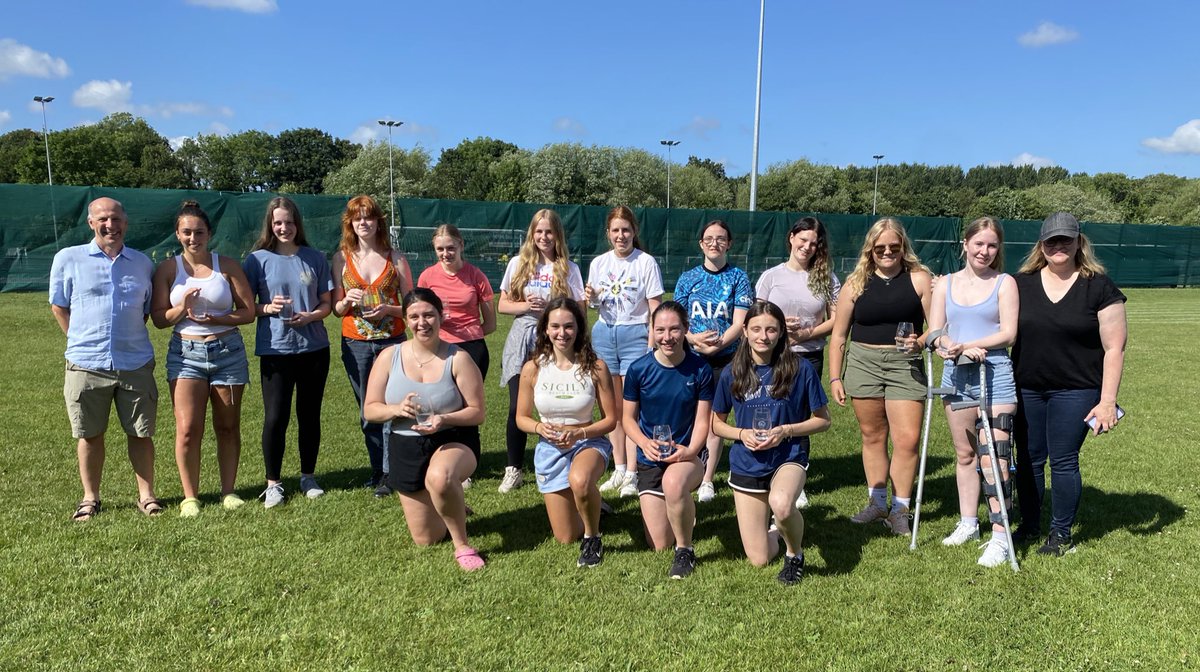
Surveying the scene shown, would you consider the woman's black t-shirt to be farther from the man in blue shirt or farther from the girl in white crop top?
the man in blue shirt

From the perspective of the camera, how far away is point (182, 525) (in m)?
4.30

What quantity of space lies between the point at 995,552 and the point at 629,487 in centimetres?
223

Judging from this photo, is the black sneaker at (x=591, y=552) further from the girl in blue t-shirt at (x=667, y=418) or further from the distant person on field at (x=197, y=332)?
the distant person on field at (x=197, y=332)

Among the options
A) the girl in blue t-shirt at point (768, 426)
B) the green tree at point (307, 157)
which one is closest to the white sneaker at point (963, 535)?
the girl in blue t-shirt at point (768, 426)

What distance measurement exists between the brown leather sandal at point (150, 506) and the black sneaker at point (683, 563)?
10.3ft

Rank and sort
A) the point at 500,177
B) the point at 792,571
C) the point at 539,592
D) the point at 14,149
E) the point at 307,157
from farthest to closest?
the point at 307,157
the point at 14,149
the point at 500,177
the point at 792,571
the point at 539,592

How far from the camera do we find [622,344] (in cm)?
504

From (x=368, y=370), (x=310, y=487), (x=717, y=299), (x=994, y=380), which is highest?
(x=717, y=299)

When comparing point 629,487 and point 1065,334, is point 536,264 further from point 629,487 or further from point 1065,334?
point 1065,334

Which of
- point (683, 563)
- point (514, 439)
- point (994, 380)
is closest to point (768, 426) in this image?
point (683, 563)

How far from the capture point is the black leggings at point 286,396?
472cm

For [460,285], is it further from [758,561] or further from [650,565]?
[758,561]

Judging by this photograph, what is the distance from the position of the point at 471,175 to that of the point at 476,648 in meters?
76.8

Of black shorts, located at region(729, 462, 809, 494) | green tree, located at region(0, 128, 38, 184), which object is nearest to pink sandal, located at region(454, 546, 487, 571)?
black shorts, located at region(729, 462, 809, 494)
